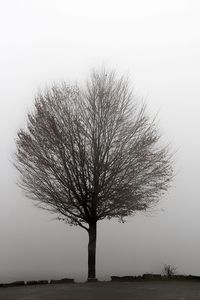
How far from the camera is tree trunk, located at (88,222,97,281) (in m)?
25.8

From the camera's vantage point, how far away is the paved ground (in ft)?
63.4

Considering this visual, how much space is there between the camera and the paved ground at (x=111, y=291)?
19.3 metres

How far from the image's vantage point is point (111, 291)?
2097cm

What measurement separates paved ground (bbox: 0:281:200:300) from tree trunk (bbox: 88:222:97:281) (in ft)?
5.33

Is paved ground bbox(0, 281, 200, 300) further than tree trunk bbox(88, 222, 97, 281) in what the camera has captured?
No

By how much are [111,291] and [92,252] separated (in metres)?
5.23

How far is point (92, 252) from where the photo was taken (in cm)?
2608

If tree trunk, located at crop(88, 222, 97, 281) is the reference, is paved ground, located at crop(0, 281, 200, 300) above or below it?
below

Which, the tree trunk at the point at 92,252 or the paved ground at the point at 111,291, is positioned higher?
the tree trunk at the point at 92,252

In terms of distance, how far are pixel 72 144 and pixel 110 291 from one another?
8.70 meters

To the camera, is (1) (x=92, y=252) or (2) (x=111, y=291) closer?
(2) (x=111, y=291)

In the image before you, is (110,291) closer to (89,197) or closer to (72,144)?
(89,197)

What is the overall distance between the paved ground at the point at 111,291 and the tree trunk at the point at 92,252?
5.33 feet

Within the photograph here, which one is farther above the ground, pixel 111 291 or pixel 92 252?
pixel 92 252
